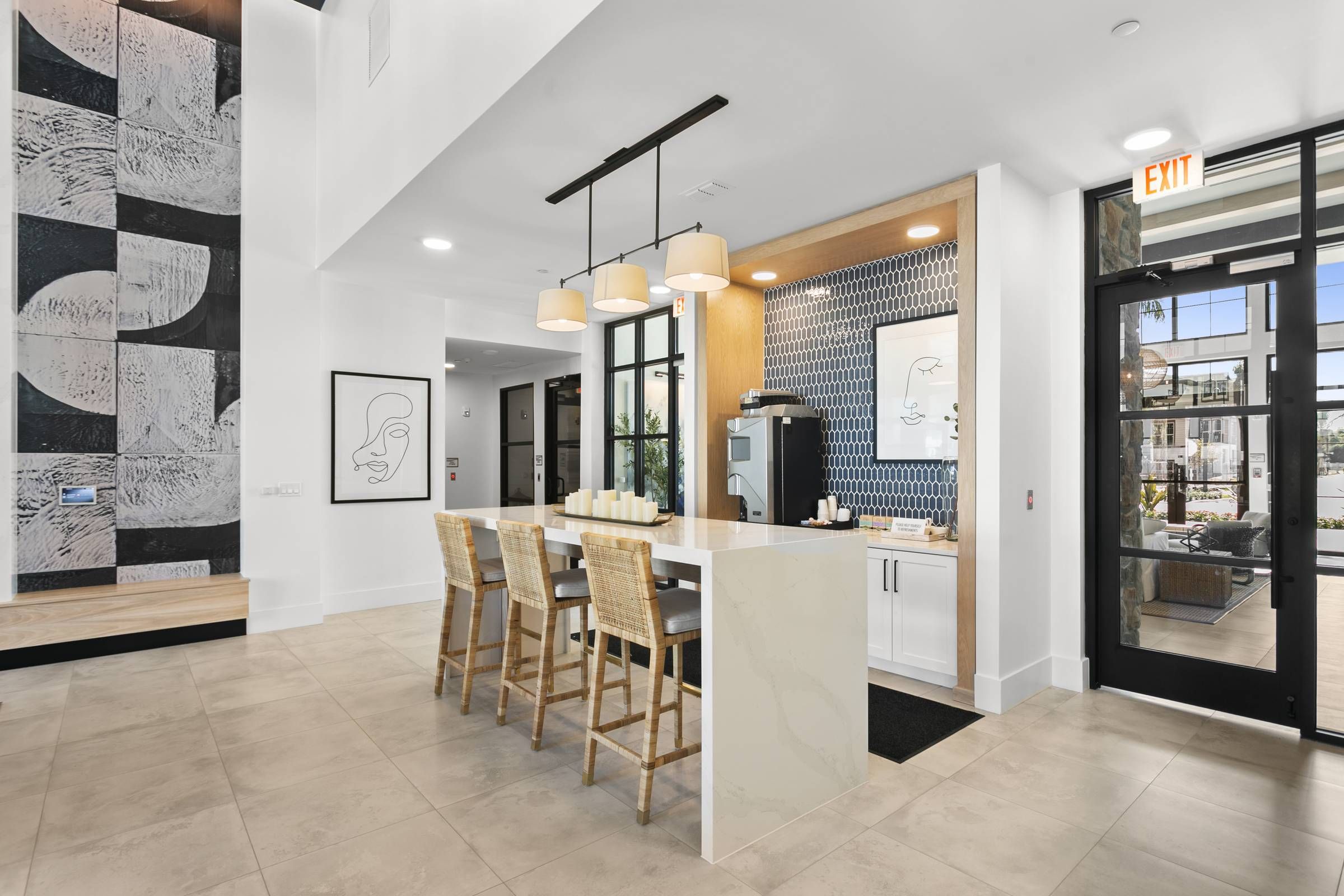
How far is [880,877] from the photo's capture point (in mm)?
2121

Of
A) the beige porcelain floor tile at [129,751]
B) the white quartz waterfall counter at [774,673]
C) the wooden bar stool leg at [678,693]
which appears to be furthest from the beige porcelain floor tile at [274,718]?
the white quartz waterfall counter at [774,673]

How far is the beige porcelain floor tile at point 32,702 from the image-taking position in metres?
3.56

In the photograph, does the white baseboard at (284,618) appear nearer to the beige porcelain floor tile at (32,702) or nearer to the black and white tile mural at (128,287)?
the black and white tile mural at (128,287)

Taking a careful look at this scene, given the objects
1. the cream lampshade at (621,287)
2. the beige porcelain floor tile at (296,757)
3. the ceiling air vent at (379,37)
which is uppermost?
the ceiling air vent at (379,37)

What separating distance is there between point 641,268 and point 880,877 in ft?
8.60

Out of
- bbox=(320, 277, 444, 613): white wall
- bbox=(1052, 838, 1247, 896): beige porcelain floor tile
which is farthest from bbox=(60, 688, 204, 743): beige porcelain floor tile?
bbox=(1052, 838, 1247, 896): beige porcelain floor tile

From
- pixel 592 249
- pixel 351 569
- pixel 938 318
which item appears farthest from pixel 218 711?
pixel 938 318

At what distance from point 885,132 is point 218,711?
4361 millimetres

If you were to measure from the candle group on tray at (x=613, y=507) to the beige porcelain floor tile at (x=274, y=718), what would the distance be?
5.06 feet

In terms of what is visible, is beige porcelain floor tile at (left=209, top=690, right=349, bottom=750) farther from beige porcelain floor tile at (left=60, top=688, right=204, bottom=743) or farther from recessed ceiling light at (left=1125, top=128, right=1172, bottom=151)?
recessed ceiling light at (left=1125, top=128, right=1172, bottom=151)

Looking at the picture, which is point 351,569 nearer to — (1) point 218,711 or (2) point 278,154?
(1) point 218,711

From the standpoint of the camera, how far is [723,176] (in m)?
3.64

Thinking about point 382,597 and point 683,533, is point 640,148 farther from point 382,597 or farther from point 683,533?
point 382,597

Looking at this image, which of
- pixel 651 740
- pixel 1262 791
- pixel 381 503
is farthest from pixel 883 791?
pixel 381 503
